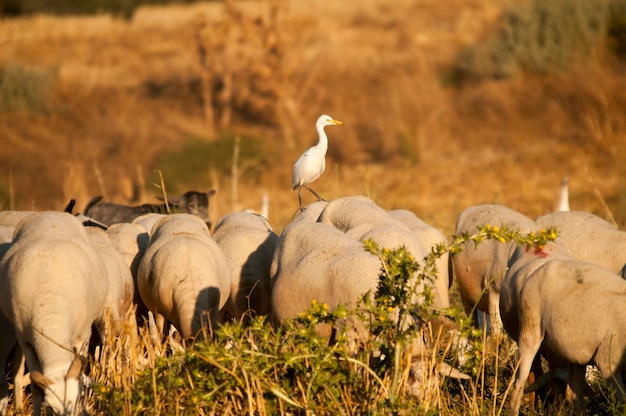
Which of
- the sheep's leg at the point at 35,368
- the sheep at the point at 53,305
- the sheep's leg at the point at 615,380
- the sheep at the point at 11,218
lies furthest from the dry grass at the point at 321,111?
the sheep's leg at the point at 615,380

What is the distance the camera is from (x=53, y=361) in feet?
21.2

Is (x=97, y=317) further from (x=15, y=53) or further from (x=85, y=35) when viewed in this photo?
(x=85, y=35)

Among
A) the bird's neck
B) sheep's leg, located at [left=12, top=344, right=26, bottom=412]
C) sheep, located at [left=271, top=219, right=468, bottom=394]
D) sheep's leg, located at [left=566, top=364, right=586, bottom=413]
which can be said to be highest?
sheep, located at [left=271, top=219, right=468, bottom=394]

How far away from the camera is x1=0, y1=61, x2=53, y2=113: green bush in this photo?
90.3 feet

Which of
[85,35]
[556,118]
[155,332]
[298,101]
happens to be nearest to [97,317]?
[155,332]

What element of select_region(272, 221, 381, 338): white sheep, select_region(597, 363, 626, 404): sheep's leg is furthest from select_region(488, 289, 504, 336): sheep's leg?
select_region(597, 363, 626, 404): sheep's leg

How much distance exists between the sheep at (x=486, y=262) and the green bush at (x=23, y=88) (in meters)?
20.4

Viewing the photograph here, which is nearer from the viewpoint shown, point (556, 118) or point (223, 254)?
point (223, 254)

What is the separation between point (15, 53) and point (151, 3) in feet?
47.1

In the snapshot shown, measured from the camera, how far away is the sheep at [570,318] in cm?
661

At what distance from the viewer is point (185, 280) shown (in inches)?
305

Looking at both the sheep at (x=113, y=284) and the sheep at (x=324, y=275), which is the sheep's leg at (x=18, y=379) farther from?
the sheep at (x=324, y=275)

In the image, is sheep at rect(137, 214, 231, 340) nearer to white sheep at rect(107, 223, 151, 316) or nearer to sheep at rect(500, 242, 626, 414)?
white sheep at rect(107, 223, 151, 316)

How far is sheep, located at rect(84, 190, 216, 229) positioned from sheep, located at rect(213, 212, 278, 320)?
3.10 meters
